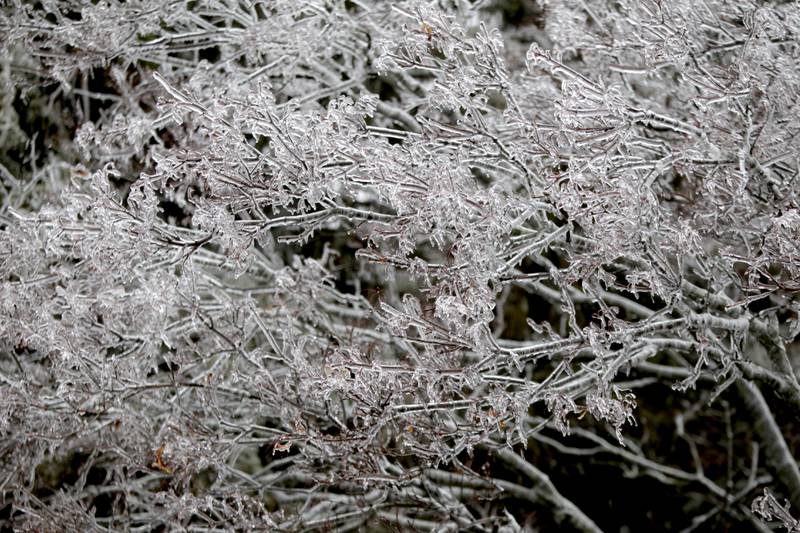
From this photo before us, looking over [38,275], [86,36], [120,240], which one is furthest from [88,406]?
[86,36]

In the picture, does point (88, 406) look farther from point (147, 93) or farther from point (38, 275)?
point (147, 93)

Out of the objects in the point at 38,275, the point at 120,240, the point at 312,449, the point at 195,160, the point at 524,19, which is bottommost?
the point at 524,19

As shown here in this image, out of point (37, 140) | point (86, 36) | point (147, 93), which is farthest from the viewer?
point (37, 140)

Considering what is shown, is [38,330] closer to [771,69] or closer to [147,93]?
[147,93]

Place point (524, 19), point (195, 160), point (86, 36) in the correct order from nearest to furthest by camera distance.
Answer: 1. point (195, 160)
2. point (86, 36)
3. point (524, 19)

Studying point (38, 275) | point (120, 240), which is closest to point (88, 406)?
point (38, 275)

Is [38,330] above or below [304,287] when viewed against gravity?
above

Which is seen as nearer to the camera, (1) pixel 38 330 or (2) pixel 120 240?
(2) pixel 120 240
